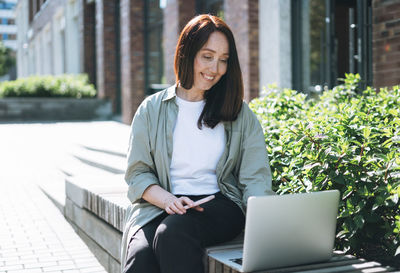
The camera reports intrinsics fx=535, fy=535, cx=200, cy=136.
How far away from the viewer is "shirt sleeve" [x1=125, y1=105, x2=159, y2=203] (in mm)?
2727

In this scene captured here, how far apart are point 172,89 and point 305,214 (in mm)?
1096

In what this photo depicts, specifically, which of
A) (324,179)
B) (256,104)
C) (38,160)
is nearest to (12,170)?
(38,160)

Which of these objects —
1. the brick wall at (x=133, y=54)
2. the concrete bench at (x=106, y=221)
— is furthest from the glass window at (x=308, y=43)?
the brick wall at (x=133, y=54)

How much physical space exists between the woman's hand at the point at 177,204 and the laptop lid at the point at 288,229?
49cm

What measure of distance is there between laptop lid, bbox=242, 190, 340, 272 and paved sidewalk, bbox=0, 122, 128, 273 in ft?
7.58

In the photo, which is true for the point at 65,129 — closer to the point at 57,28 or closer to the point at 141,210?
the point at 141,210

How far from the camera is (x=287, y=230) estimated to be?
7.01 ft

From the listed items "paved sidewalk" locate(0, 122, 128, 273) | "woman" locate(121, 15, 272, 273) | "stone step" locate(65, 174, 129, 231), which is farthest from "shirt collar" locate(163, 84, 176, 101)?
"paved sidewalk" locate(0, 122, 128, 273)

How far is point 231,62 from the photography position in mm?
2805

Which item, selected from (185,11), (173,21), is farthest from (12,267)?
(173,21)

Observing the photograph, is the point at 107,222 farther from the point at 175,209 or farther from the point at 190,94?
the point at 175,209

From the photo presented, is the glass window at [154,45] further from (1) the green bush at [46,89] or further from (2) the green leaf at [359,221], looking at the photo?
(2) the green leaf at [359,221]

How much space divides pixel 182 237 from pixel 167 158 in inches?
19.9

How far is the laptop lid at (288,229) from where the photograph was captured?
81.0 inches
